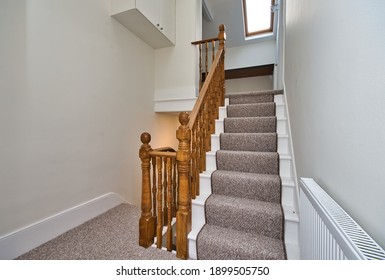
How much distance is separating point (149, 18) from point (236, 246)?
277 centimetres

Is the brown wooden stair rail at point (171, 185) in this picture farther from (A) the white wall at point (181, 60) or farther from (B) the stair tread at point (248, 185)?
(A) the white wall at point (181, 60)

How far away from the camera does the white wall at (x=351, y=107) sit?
425 mm

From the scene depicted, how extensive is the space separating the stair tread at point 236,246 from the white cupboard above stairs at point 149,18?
2572 mm

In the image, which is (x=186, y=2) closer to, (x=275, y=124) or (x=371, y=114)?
(x=275, y=124)

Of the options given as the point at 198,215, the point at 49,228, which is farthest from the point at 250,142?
the point at 49,228

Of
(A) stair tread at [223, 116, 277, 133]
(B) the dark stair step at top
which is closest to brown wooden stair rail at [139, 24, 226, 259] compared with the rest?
(A) stair tread at [223, 116, 277, 133]

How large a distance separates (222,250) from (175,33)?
10.5 ft

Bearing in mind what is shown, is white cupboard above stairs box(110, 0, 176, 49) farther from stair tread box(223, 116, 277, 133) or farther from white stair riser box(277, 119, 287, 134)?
white stair riser box(277, 119, 287, 134)

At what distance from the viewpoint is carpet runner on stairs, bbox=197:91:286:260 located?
1178 millimetres

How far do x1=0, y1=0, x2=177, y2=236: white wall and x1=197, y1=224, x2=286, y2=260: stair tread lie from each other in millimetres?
1368

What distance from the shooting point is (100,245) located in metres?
1.37

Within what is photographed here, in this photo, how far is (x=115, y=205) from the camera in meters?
2.12

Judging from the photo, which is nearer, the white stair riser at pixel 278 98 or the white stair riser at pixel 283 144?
the white stair riser at pixel 283 144

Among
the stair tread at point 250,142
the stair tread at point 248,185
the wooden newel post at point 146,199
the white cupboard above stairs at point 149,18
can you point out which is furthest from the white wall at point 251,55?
the wooden newel post at point 146,199
